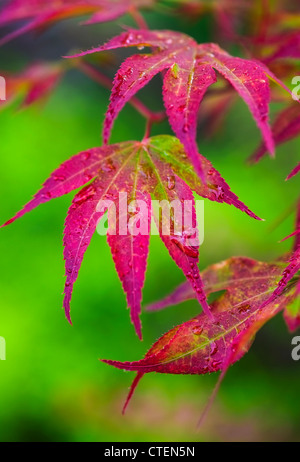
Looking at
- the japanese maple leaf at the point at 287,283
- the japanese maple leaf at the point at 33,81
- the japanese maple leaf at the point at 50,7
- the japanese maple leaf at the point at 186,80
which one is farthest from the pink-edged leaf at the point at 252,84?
the japanese maple leaf at the point at 33,81

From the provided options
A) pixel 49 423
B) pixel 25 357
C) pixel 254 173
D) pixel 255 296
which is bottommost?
pixel 255 296

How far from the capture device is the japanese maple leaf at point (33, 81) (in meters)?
0.91

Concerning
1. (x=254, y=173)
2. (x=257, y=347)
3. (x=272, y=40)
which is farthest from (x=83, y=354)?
(x=272, y=40)

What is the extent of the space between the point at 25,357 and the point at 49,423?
0.89 ft

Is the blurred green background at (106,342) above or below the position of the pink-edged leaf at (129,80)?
above

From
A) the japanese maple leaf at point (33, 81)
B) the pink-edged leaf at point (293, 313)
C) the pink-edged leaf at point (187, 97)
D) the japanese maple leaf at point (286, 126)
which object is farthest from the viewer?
the japanese maple leaf at point (33, 81)

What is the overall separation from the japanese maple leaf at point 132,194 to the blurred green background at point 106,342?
134cm

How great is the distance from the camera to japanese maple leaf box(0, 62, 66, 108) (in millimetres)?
914

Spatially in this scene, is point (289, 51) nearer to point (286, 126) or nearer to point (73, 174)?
point (286, 126)

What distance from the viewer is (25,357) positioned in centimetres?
191

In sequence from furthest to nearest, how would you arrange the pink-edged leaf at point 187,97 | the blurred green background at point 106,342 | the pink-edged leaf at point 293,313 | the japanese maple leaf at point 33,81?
the blurred green background at point 106,342 < the japanese maple leaf at point 33,81 < the pink-edged leaf at point 293,313 < the pink-edged leaf at point 187,97

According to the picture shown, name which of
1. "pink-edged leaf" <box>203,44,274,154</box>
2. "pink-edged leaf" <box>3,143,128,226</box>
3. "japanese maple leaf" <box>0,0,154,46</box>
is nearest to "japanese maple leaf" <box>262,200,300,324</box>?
"pink-edged leaf" <box>203,44,274,154</box>

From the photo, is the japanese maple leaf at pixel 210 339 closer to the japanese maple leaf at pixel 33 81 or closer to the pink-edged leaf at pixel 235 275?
the pink-edged leaf at pixel 235 275
